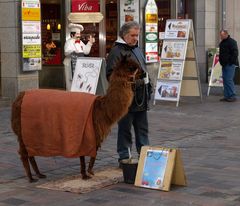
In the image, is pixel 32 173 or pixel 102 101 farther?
pixel 32 173

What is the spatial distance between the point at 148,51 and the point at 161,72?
3025 millimetres

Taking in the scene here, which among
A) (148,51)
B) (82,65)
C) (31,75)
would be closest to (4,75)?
(31,75)

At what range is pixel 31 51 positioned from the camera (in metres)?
13.3

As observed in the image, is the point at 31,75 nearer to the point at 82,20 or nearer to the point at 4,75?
the point at 4,75

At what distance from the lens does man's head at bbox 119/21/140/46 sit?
6902 mm

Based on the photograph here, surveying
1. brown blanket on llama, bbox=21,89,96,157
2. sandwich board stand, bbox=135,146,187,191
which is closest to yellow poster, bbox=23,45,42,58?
brown blanket on llama, bbox=21,89,96,157

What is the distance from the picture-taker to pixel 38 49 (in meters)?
13.5

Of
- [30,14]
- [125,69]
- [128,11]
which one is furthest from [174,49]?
[125,69]

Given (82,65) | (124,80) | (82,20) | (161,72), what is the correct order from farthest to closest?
(82,20) → (161,72) → (82,65) → (124,80)

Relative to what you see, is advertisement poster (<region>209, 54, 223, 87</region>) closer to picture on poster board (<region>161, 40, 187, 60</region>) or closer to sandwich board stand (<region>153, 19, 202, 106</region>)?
sandwich board stand (<region>153, 19, 202, 106</region>)

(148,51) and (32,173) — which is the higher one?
(148,51)

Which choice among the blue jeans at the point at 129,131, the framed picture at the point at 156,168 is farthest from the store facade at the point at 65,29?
the framed picture at the point at 156,168

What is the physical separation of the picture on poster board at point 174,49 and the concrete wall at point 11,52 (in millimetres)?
3262

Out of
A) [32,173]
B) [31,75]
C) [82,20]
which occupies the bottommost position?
[32,173]
